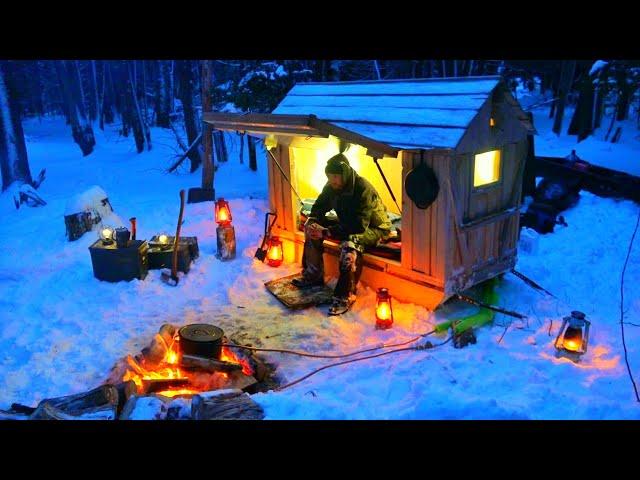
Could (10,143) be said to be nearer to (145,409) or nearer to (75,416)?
(75,416)

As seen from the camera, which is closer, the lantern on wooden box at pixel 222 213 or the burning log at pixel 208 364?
the burning log at pixel 208 364

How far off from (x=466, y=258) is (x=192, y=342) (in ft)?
12.9

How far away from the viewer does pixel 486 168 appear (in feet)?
24.6

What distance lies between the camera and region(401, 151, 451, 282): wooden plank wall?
683cm

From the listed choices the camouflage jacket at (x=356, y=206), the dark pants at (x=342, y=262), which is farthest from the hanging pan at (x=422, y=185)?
the dark pants at (x=342, y=262)

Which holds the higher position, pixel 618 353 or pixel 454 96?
pixel 454 96

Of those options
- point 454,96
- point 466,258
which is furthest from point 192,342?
point 454,96

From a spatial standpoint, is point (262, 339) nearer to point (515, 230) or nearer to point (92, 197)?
point (515, 230)

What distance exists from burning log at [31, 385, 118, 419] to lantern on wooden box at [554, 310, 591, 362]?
16.3 ft

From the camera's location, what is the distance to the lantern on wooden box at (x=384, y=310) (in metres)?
6.99

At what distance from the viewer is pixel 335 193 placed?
8.28 meters

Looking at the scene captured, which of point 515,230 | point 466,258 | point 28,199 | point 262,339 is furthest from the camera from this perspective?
point 28,199

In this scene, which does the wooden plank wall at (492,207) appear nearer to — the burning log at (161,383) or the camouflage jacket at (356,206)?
the camouflage jacket at (356,206)

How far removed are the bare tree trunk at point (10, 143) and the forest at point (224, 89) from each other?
0.09ft
